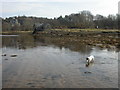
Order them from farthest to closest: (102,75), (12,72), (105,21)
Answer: (105,21) < (12,72) < (102,75)

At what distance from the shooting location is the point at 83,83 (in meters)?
11.0

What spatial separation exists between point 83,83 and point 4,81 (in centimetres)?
494

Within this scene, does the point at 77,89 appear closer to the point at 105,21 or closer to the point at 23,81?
the point at 23,81

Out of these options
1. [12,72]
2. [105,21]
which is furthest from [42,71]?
[105,21]

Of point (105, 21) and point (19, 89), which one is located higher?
point (105, 21)

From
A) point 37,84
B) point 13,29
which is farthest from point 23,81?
point 13,29

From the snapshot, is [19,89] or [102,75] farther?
[102,75]

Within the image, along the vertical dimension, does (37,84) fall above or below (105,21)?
below

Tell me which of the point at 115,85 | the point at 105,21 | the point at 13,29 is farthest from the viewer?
the point at 13,29

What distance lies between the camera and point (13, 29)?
134m

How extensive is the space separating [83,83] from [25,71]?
530 centimetres

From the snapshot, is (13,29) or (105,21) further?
(13,29)

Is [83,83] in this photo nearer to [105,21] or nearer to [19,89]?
[19,89]

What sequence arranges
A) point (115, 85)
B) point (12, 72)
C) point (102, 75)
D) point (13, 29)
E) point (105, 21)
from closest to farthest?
point (115, 85) < point (102, 75) < point (12, 72) < point (105, 21) < point (13, 29)
